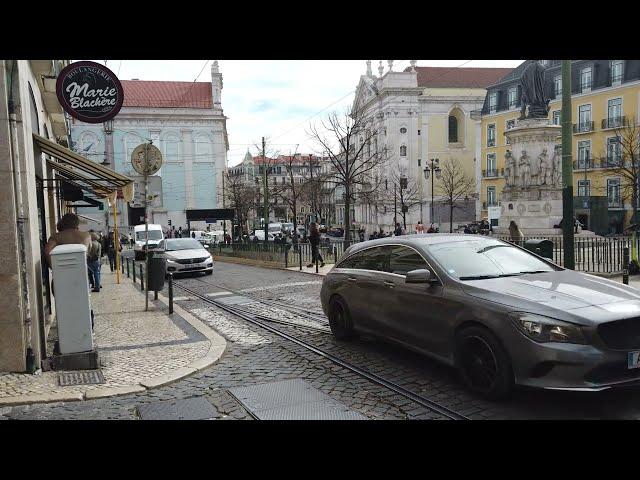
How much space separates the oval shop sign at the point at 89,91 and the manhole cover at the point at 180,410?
556 centimetres

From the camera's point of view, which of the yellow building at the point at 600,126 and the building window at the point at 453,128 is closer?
the yellow building at the point at 600,126

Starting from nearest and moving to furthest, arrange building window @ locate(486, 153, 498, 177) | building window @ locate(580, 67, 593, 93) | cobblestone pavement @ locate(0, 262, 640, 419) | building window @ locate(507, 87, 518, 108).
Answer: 1. cobblestone pavement @ locate(0, 262, 640, 419)
2. building window @ locate(580, 67, 593, 93)
3. building window @ locate(507, 87, 518, 108)
4. building window @ locate(486, 153, 498, 177)

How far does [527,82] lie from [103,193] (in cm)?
1979

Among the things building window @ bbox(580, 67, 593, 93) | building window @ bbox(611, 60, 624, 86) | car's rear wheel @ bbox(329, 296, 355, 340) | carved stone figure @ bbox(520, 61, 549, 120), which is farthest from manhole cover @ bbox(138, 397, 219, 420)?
building window @ bbox(580, 67, 593, 93)

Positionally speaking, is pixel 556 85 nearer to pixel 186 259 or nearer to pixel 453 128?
pixel 453 128

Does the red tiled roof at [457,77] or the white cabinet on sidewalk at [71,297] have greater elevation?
the red tiled roof at [457,77]

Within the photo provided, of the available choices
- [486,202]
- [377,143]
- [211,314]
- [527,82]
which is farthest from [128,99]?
[211,314]

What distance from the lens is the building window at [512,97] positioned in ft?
187

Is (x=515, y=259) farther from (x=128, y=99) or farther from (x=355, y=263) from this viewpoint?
(x=128, y=99)

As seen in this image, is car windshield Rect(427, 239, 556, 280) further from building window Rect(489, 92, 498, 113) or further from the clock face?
building window Rect(489, 92, 498, 113)

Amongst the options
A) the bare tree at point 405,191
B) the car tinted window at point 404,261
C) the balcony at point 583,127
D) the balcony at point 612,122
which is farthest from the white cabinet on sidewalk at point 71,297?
the bare tree at point 405,191

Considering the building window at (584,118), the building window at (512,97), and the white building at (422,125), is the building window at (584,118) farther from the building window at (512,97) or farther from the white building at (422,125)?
the white building at (422,125)

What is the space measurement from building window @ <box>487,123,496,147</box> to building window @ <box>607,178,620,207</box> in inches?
623

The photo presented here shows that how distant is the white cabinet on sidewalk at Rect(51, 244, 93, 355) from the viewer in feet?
20.8
